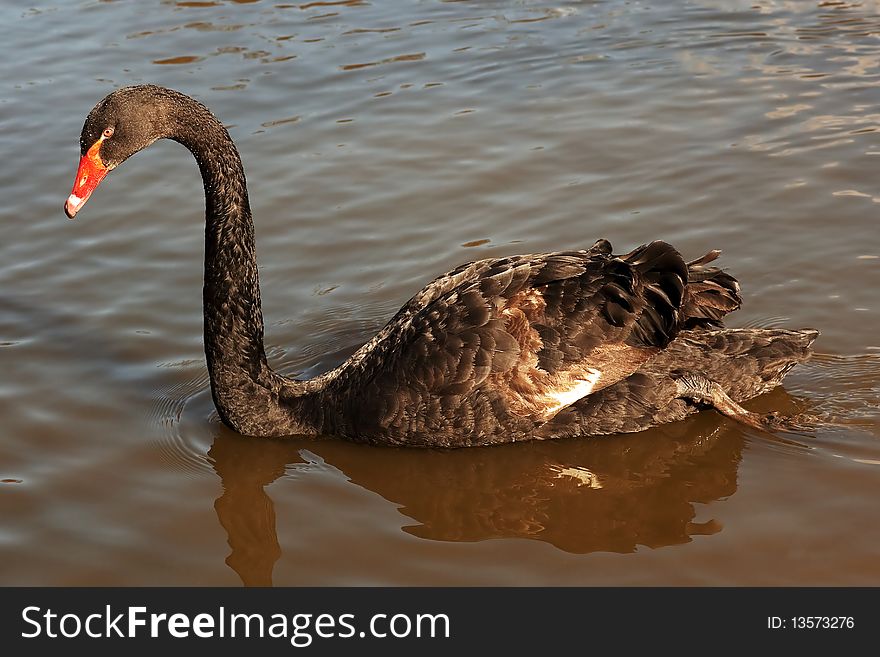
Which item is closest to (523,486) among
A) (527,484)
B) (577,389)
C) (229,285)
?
(527,484)

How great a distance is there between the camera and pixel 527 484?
19.2 ft

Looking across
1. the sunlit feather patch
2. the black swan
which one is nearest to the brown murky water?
the black swan

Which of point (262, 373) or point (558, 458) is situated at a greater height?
point (262, 373)

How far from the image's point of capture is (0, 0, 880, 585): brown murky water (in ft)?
17.8

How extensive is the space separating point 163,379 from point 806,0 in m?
7.87

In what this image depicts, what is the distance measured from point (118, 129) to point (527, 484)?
261 centimetres

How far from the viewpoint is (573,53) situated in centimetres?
1118

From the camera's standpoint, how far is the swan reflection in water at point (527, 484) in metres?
5.45

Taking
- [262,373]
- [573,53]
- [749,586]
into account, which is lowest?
[749,586]

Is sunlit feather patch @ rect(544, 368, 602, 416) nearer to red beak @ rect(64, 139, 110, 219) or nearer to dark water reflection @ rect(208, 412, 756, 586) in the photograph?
dark water reflection @ rect(208, 412, 756, 586)

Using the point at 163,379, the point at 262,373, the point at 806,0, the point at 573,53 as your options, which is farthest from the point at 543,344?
the point at 806,0

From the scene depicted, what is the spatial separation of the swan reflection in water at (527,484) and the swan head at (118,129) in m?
1.53

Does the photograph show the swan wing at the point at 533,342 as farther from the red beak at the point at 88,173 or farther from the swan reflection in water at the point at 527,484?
the red beak at the point at 88,173
